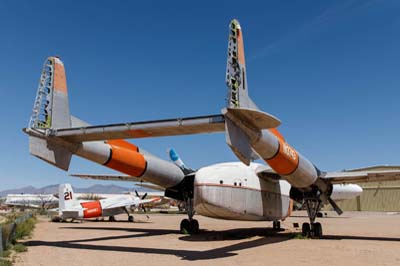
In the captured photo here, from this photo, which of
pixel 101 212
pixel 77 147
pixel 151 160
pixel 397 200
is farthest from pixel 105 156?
pixel 397 200

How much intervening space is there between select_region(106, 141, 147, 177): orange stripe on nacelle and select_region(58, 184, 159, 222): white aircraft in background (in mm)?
20875

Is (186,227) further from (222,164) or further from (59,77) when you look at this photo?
(59,77)

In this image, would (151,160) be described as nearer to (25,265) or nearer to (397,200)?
(25,265)

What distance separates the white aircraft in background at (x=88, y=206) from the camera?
115 ft

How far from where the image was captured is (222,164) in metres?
18.9

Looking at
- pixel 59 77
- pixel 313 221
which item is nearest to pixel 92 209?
pixel 313 221

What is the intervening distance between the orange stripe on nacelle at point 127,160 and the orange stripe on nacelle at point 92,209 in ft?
69.9

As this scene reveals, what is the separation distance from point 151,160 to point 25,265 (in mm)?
7545

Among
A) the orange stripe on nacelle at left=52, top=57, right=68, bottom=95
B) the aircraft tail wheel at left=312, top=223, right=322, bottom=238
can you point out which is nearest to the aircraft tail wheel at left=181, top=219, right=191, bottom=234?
the aircraft tail wheel at left=312, top=223, right=322, bottom=238

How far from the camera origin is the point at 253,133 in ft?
39.7

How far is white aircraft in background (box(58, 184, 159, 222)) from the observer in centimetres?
3507

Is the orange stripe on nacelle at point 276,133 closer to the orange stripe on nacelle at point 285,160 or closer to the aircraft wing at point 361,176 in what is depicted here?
the orange stripe on nacelle at point 285,160

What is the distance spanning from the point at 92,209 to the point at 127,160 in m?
23.1

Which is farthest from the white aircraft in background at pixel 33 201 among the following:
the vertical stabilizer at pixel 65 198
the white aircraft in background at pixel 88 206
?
the vertical stabilizer at pixel 65 198
